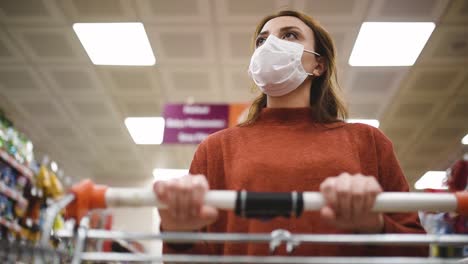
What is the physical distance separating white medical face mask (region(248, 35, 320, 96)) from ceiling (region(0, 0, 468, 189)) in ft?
8.72

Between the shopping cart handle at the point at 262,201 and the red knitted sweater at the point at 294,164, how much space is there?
0.23m

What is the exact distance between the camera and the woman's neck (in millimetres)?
1644

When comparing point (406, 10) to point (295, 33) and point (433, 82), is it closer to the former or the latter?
point (433, 82)

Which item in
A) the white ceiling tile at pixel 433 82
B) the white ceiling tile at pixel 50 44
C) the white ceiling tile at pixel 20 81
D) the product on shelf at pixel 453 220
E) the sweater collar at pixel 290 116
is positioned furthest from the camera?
the white ceiling tile at pixel 20 81

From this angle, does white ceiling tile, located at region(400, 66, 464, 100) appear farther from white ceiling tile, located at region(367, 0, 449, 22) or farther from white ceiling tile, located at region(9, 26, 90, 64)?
white ceiling tile, located at region(9, 26, 90, 64)

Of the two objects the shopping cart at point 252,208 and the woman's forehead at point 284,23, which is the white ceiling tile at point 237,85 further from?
the shopping cart at point 252,208

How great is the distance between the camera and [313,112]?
154 cm

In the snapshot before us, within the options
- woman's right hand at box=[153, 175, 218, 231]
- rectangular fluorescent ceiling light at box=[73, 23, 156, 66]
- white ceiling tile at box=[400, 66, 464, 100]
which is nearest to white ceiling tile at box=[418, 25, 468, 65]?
white ceiling tile at box=[400, 66, 464, 100]

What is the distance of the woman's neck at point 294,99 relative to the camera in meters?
1.64

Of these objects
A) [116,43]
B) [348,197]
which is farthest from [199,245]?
[116,43]

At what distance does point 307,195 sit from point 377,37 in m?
4.22

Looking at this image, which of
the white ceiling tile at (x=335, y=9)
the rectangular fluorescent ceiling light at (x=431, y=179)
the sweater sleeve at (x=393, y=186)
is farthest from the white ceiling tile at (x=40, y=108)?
the rectangular fluorescent ceiling light at (x=431, y=179)

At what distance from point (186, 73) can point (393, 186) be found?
4.39 meters

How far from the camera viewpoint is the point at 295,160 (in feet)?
4.23
